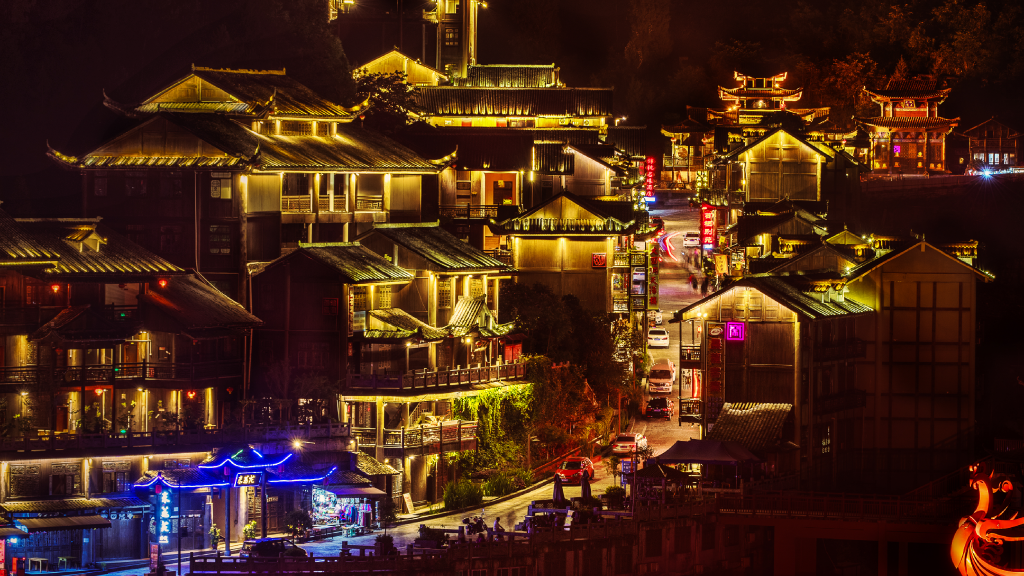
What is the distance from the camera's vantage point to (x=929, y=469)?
64812 mm

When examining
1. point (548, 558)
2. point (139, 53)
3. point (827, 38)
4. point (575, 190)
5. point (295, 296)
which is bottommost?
point (548, 558)

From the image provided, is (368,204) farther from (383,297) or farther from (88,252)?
(88,252)

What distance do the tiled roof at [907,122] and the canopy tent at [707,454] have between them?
58696mm

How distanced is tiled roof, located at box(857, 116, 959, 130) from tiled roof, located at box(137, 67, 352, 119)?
51170 millimetres

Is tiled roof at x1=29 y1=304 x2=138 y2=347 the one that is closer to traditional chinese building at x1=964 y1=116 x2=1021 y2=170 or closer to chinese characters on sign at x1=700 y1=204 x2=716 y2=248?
chinese characters on sign at x1=700 y1=204 x2=716 y2=248

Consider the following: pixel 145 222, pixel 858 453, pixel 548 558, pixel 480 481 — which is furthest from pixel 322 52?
pixel 548 558

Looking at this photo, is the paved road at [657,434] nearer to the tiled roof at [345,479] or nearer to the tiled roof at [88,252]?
the tiled roof at [345,479]

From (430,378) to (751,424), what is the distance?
499 inches

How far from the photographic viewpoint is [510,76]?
10188 centimetres

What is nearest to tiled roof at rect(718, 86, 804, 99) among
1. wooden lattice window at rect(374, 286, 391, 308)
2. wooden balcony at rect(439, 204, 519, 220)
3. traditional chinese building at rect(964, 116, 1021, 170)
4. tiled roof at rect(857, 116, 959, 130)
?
tiled roof at rect(857, 116, 959, 130)

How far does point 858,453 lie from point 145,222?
102ft

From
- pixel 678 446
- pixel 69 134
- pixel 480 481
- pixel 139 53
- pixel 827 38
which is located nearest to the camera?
pixel 678 446

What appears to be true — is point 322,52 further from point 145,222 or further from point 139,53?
point 145,222

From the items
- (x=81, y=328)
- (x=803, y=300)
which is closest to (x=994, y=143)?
(x=803, y=300)
